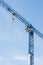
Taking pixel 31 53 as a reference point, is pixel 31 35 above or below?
above

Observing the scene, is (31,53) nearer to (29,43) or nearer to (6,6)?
(29,43)

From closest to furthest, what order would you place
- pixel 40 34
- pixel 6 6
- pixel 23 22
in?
pixel 6 6
pixel 23 22
pixel 40 34

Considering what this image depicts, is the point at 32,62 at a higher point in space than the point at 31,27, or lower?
lower

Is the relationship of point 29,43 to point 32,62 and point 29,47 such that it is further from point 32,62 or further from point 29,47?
point 32,62

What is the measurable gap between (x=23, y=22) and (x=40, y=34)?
11607 mm

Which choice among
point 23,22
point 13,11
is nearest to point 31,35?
point 23,22

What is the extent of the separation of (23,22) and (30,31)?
22.6 feet

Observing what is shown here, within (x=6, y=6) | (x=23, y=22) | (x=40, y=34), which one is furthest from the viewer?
(x=40, y=34)

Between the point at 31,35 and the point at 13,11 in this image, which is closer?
the point at 13,11

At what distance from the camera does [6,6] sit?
8938 cm

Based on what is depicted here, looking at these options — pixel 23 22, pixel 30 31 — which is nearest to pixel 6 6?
pixel 23 22

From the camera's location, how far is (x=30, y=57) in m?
94.8

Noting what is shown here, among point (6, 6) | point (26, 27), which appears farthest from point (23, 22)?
point (6, 6)

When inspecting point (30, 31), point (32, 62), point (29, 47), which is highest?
point (30, 31)
